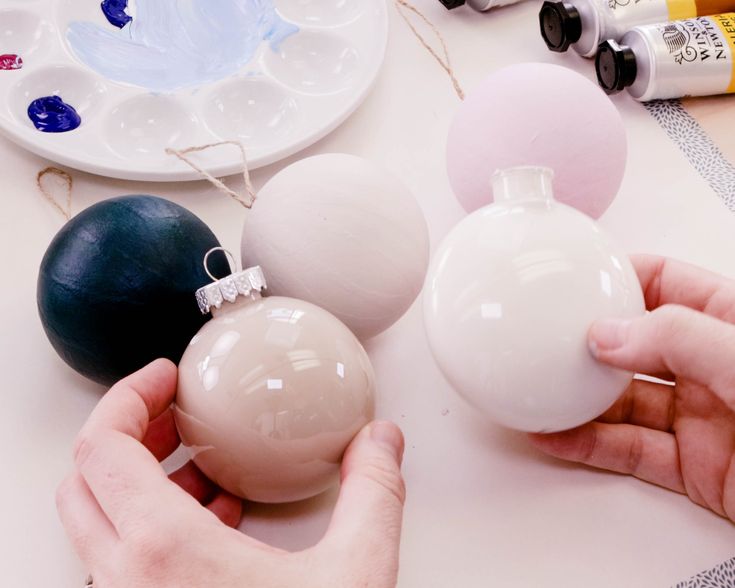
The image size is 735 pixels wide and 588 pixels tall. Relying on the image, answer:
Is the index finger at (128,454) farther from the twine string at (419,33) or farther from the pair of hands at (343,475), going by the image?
the twine string at (419,33)

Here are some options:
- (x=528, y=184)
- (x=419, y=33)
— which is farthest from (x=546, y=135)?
(x=419, y=33)

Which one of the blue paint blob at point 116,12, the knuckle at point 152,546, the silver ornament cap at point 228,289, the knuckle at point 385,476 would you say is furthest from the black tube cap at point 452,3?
the knuckle at point 152,546

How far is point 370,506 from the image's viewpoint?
21.0 inches

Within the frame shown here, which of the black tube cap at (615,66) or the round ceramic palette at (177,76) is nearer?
the round ceramic palette at (177,76)

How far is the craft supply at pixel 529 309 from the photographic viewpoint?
0.54 metres

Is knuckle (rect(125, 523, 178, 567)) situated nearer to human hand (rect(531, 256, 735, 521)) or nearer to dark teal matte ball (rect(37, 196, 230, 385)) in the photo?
dark teal matte ball (rect(37, 196, 230, 385))

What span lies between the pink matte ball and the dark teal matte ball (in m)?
0.30

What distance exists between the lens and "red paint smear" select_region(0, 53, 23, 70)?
36.8 inches

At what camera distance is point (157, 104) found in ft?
3.01

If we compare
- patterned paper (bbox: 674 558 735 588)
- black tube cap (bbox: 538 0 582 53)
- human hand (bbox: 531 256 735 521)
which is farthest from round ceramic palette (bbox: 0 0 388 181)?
patterned paper (bbox: 674 558 735 588)

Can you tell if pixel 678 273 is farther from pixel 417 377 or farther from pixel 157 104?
pixel 157 104

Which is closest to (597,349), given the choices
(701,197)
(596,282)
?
(596,282)

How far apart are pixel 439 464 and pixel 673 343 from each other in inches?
9.6

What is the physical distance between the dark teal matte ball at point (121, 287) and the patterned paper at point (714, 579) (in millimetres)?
477
